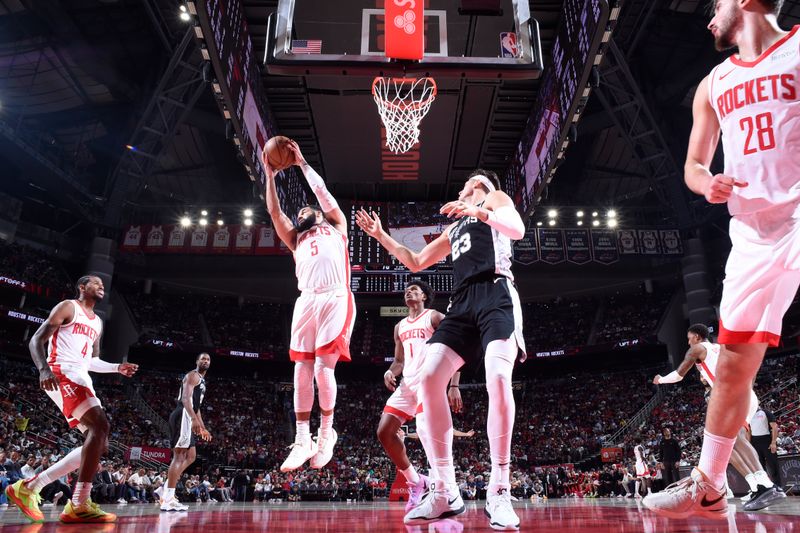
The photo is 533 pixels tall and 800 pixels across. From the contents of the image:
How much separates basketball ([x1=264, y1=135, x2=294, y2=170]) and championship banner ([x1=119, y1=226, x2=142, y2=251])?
70.6 ft

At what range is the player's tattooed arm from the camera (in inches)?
175

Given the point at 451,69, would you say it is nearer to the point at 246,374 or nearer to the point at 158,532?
the point at 158,532

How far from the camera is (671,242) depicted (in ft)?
75.0

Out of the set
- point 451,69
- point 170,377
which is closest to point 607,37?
point 451,69

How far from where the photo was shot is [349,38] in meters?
9.99

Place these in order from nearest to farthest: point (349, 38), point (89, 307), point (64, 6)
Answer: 1. point (89, 307)
2. point (349, 38)
3. point (64, 6)

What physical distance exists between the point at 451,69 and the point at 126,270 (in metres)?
24.5

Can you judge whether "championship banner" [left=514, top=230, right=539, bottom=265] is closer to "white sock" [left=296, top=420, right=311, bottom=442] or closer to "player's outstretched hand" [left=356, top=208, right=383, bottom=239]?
"white sock" [left=296, top=420, right=311, bottom=442]

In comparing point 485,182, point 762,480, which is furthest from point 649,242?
point 485,182

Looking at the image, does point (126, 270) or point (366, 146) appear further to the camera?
point (126, 270)

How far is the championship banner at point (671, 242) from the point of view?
22594 millimetres

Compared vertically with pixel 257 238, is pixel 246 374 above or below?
below

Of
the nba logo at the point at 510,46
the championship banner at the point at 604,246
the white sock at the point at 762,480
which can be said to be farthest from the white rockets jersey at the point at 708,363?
the championship banner at the point at 604,246

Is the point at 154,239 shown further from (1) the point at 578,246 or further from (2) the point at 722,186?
(2) the point at 722,186
